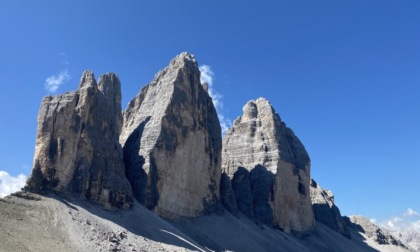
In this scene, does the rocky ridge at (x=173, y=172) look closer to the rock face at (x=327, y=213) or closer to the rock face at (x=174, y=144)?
the rock face at (x=174, y=144)

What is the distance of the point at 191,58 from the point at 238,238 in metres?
35.1

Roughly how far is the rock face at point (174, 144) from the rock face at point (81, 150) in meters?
6.99

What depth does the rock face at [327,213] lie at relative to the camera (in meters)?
133

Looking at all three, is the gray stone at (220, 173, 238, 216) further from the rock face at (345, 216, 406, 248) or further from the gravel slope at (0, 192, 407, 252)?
the rock face at (345, 216, 406, 248)

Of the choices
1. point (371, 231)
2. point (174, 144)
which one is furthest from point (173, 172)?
point (371, 231)

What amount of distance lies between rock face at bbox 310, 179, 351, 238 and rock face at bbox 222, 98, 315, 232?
1727 centimetres

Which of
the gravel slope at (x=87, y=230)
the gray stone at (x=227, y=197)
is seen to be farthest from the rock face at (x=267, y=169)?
the gravel slope at (x=87, y=230)

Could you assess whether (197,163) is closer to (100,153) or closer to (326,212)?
(100,153)

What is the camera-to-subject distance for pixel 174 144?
7800 centimetres

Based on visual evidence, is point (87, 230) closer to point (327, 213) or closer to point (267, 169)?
point (267, 169)

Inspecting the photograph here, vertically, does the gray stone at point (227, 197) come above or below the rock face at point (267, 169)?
below

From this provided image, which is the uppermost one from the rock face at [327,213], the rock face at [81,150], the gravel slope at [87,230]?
the rock face at [327,213]

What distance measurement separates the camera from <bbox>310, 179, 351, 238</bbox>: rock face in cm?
13262

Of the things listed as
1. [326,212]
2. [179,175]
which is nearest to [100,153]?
[179,175]
